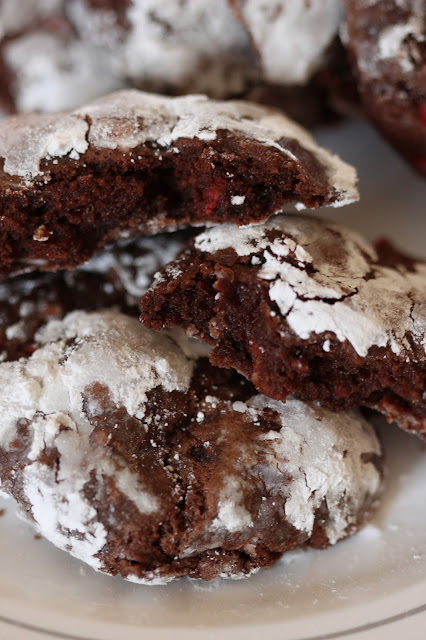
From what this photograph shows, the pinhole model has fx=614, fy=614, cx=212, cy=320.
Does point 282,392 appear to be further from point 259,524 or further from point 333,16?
point 333,16

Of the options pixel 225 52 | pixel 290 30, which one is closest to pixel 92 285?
pixel 225 52

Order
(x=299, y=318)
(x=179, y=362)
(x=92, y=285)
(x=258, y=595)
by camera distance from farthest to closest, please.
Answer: (x=92, y=285) < (x=179, y=362) < (x=258, y=595) < (x=299, y=318)

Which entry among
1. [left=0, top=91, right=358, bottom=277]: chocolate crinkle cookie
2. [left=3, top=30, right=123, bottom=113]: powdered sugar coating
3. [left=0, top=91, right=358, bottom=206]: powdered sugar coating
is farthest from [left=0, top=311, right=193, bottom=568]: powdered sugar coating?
[left=3, top=30, right=123, bottom=113]: powdered sugar coating

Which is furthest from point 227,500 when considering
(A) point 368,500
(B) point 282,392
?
(A) point 368,500

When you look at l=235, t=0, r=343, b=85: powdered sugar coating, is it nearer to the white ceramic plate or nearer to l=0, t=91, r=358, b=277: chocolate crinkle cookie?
l=0, t=91, r=358, b=277: chocolate crinkle cookie

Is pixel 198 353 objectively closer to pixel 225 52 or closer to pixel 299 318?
pixel 299 318
